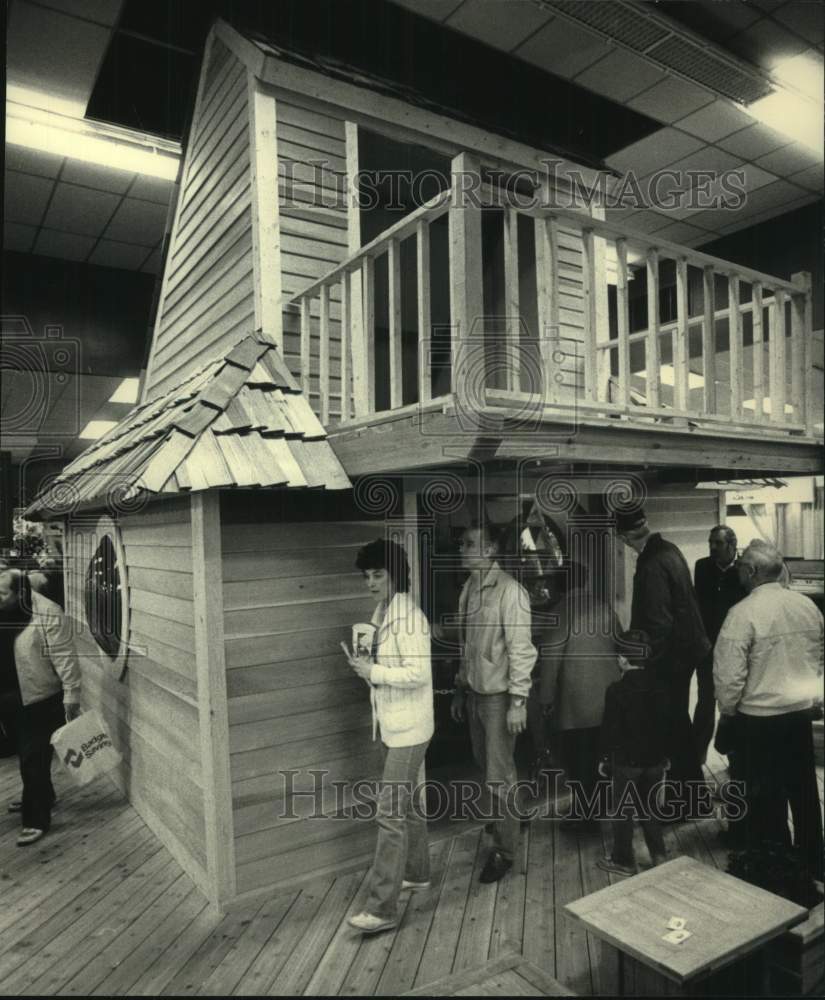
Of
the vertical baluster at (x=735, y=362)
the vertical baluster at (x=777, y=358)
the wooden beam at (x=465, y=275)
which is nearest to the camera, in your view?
the wooden beam at (x=465, y=275)

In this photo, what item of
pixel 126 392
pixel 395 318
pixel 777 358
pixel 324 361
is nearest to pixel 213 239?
pixel 324 361

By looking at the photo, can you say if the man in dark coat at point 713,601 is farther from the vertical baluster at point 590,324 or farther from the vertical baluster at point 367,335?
the vertical baluster at point 367,335

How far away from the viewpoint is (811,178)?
Result: 6.89 metres

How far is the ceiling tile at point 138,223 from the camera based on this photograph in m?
6.86

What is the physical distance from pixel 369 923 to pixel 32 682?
2.61 meters

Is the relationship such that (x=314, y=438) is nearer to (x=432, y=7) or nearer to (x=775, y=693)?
(x=775, y=693)

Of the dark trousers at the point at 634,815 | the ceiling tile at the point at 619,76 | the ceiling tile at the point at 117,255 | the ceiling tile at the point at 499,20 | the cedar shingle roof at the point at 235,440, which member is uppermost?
the ceiling tile at the point at 499,20

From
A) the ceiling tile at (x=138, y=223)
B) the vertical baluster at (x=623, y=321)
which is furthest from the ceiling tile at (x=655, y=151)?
the ceiling tile at (x=138, y=223)

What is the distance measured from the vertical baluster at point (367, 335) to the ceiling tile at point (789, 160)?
5.21 m

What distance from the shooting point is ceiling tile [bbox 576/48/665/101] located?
523 cm

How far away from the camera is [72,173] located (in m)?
6.27

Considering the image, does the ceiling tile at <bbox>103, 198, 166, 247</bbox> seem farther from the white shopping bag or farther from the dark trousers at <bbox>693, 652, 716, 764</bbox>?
the dark trousers at <bbox>693, 652, 716, 764</bbox>

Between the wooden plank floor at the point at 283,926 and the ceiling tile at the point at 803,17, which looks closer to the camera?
the wooden plank floor at the point at 283,926

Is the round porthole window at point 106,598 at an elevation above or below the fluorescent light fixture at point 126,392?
below
